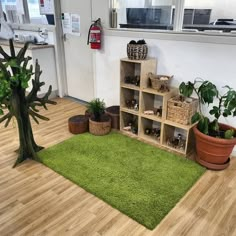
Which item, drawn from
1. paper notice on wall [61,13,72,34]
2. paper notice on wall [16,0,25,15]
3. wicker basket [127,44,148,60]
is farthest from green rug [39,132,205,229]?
paper notice on wall [16,0,25,15]

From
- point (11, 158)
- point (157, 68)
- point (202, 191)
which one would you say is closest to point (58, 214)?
point (11, 158)

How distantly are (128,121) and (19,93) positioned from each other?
1.44 metres

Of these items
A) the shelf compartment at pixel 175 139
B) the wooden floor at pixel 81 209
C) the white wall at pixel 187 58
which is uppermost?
the white wall at pixel 187 58

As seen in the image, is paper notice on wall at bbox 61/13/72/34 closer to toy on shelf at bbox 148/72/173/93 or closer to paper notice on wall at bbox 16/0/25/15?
paper notice on wall at bbox 16/0/25/15

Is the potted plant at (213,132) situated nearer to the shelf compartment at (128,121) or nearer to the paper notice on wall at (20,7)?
the shelf compartment at (128,121)

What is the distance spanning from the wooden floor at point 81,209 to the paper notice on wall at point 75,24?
Answer: 2.19 meters

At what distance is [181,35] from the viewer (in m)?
2.56

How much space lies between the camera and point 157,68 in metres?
2.89

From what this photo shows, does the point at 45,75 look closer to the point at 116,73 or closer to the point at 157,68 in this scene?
the point at 116,73

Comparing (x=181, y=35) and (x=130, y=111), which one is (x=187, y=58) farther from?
(x=130, y=111)

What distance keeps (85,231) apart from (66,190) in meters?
0.48

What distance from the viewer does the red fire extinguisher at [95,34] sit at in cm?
329

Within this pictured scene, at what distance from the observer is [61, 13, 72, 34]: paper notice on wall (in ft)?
12.4

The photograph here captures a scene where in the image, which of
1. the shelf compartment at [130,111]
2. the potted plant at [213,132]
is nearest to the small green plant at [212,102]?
the potted plant at [213,132]
